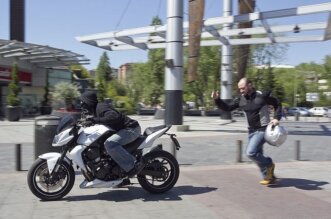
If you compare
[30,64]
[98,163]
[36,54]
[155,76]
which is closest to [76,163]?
[98,163]

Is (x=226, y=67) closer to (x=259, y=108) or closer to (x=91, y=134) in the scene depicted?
(x=259, y=108)

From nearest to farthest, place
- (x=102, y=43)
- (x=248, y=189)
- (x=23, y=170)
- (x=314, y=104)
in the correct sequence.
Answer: (x=248, y=189) < (x=23, y=170) < (x=102, y=43) < (x=314, y=104)

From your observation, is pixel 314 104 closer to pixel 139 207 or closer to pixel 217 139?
pixel 217 139

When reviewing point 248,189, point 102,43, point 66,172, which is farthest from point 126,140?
point 102,43

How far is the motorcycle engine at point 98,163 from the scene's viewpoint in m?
6.42

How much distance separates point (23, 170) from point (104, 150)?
3.13 metres

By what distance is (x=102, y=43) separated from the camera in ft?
88.5

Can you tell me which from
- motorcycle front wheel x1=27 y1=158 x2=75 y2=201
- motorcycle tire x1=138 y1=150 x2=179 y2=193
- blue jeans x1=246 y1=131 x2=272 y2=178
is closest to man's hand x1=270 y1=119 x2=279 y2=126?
blue jeans x1=246 y1=131 x2=272 y2=178

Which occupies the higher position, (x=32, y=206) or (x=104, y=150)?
(x=104, y=150)

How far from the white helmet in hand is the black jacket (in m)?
2.23

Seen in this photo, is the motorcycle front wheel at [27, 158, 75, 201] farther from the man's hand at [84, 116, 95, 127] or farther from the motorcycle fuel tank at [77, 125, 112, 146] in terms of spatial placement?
the man's hand at [84, 116, 95, 127]

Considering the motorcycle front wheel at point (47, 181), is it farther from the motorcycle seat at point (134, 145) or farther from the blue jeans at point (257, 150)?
the blue jeans at point (257, 150)

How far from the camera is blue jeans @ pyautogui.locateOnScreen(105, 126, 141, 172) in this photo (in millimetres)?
6379

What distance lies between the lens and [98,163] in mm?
6457
